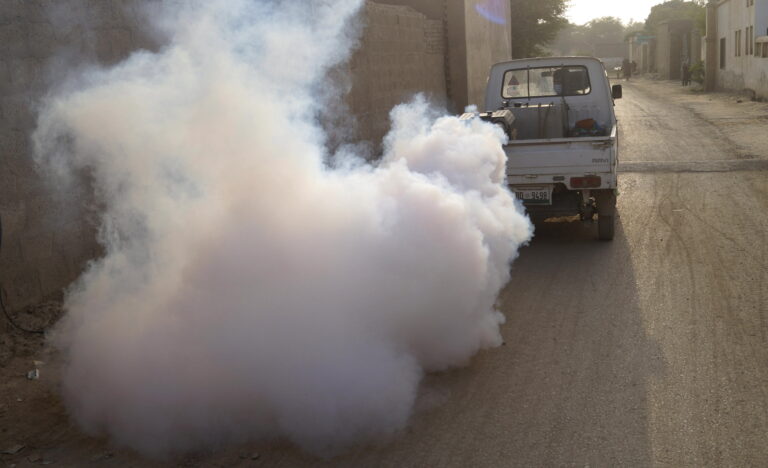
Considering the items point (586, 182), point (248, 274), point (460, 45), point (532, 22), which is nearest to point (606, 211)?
point (586, 182)

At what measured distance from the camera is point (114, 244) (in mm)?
6820

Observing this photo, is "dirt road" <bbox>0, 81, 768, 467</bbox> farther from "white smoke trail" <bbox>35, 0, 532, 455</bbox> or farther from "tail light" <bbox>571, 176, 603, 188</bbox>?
"tail light" <bbox>571, 176, 603, 188</bbox>

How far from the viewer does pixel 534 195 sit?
941cm

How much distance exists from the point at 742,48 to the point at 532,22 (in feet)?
33.6

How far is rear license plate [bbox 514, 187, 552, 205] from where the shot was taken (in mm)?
9383

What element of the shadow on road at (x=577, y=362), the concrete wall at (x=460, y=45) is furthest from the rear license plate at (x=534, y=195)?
the concrete wall at (x=460, y=45)

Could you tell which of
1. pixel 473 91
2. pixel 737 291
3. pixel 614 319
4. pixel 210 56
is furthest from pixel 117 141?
pixel 473 91

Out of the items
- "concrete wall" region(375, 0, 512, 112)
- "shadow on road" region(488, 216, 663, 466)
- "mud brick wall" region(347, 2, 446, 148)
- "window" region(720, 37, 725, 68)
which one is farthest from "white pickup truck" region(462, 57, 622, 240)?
"window" region(720, 37, 725, 68)

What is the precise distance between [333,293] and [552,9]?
1380 inches

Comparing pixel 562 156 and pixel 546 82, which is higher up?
pixel 546 82

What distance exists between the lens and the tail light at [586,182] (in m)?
9.11

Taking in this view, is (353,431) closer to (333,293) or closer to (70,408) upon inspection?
(333,293)

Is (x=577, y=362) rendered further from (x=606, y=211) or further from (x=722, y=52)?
(x=722, y=52)

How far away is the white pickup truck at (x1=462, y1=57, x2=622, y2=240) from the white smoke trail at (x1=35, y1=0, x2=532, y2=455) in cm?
336
